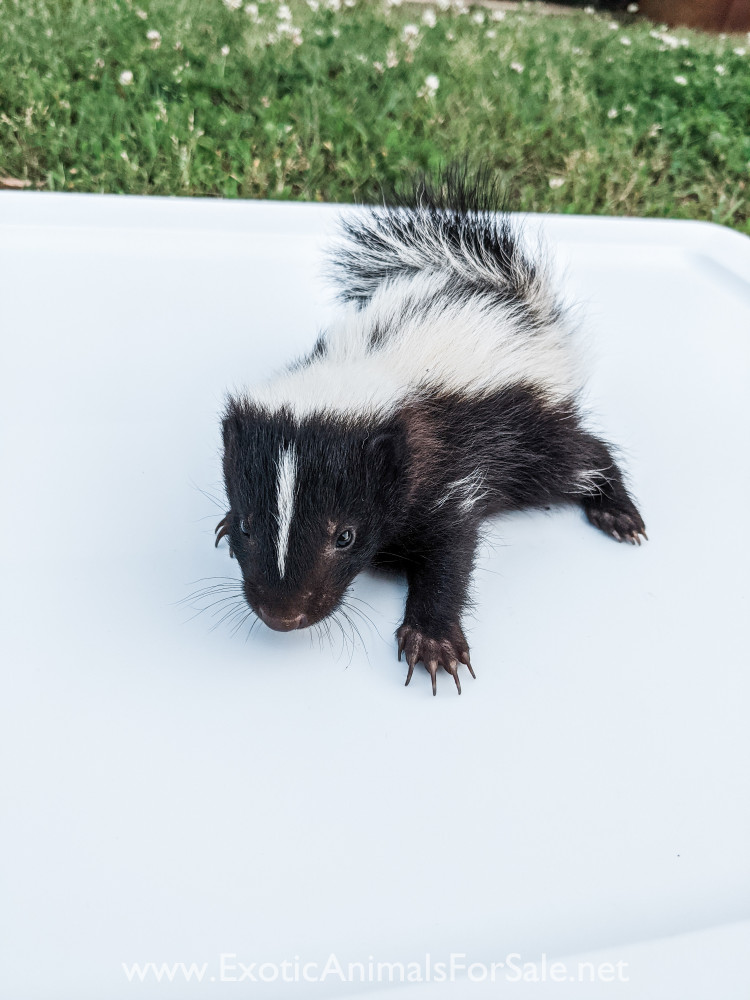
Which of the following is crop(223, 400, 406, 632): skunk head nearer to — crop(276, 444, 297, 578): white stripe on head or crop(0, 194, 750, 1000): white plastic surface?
crop(276, 444, 297, 578): white stripe on head

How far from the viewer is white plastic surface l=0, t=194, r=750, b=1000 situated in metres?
1.18

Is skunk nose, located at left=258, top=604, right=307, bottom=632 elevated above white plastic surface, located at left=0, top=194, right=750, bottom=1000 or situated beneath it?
elevated above

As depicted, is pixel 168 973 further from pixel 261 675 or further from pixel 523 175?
pixel 523 175

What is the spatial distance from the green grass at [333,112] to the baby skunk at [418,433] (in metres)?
1.38

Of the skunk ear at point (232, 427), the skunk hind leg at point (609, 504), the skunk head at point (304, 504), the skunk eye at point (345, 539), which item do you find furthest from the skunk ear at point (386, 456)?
the skunk hind leg at point (609, 504)

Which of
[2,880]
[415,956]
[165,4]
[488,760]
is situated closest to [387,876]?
[415,956]

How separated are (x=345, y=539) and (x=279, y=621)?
0.61 ft

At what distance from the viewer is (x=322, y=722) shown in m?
1.44

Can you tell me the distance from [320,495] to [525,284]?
0.86 meters

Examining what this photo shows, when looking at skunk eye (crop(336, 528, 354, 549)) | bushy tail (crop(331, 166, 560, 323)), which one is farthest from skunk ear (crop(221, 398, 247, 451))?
bushy tail (crop(331, 166, 560, 323))

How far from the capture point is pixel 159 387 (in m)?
2.09

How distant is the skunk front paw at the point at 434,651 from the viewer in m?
1.52

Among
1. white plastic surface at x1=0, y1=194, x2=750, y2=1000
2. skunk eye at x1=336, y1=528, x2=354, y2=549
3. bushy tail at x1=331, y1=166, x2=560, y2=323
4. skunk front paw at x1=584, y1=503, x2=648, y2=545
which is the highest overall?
bushy tail at x1=331, y1=166, x2=560, y2=323

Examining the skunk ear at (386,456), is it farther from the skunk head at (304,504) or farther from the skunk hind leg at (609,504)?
the skunk hind leg at (609,504)
